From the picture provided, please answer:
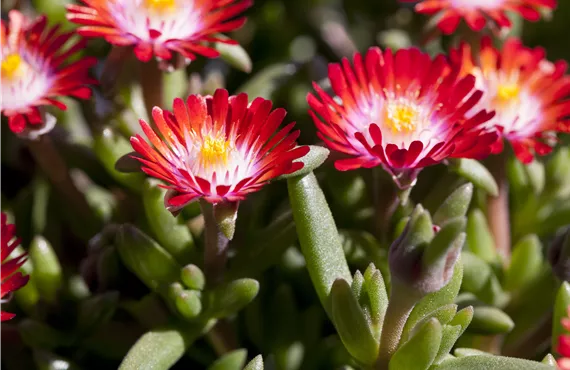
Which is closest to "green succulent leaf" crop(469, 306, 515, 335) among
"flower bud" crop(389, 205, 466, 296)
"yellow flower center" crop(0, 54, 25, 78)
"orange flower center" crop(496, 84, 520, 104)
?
"flower bud" crop(389, 205, 466, 296)

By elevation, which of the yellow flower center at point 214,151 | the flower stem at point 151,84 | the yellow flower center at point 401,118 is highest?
the flower stem at point 151,84

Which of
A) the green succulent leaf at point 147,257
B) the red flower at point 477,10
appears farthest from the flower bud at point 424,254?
the red flower at point 477,10

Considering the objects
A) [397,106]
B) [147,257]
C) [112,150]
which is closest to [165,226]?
[147,257]

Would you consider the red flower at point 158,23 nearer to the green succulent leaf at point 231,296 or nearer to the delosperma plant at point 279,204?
the delosperma plant at point 279,204

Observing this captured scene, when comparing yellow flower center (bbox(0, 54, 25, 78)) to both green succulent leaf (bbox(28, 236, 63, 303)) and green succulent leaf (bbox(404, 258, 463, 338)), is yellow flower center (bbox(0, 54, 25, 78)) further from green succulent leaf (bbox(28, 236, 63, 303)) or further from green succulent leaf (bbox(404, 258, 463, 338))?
green succulent leaf (bbox(404, 258, 463, 338))

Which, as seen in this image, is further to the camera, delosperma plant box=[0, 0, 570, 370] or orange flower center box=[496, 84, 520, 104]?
orange flower center box=[496, 84, 520, 104]

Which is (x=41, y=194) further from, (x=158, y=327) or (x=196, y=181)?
(x=196, y=181)

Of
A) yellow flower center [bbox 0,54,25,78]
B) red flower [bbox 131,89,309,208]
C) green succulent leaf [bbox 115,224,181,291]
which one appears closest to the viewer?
red flower [bbox 131,89,309,208]
